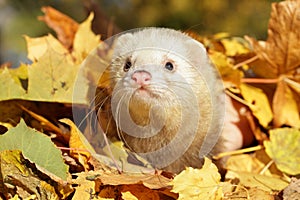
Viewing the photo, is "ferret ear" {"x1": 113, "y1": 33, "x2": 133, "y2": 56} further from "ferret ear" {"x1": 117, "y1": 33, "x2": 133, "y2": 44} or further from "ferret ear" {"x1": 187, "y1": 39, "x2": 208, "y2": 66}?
"ferret ear" {"x1": 187, "y1": 39, "x2": 208, "y2": 66}

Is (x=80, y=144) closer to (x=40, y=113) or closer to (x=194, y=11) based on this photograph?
(x=40, y=113)

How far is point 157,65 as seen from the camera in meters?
1.04

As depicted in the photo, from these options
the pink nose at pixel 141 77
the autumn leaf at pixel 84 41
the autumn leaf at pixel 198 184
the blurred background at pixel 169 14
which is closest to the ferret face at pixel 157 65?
the pink nose at pixel 141 77

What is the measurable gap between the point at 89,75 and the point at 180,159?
26 centimetres

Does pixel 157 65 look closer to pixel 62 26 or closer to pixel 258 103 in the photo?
pixel 258 103

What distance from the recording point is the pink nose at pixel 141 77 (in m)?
0.99

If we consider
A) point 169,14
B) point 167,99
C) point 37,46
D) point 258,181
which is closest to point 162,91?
point 167,99

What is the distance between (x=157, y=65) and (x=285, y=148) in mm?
308

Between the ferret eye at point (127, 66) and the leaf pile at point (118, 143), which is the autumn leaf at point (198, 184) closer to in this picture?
the leaf pile at point (118, 143)

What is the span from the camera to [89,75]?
44.5 inches

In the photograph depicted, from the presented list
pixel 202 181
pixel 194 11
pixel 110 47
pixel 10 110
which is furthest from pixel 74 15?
pixel 202 181

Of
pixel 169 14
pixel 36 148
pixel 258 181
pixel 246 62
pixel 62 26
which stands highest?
pixel 169 14

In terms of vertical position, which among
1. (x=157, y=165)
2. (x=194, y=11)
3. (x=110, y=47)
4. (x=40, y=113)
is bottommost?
(x=157, y=165)

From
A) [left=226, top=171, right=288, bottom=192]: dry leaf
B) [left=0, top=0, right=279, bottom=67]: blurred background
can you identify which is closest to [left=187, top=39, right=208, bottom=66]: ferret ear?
[left=226, top=171, right=288, bottom=192]: dry leaf
